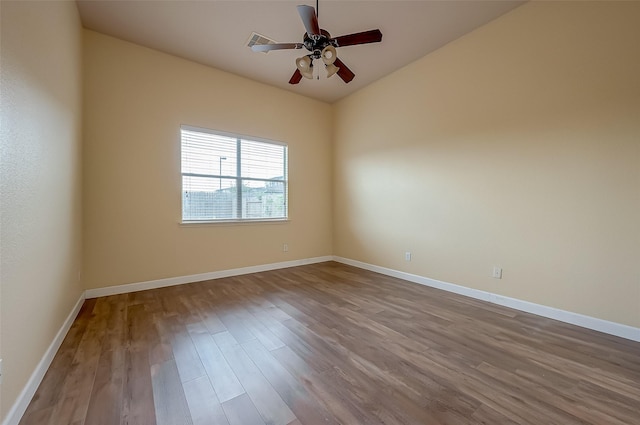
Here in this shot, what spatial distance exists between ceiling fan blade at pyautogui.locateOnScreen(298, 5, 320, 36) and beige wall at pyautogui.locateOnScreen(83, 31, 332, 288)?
234 centimetres

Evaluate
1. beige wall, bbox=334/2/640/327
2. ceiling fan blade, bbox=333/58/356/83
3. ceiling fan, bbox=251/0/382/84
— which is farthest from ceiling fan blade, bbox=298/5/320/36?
beige wall, bbox=334/2/640/327

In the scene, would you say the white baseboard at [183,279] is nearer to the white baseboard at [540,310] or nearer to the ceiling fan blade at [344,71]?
the white baseboard at [540,310]

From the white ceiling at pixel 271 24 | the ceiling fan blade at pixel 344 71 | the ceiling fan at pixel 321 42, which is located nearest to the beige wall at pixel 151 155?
the white ceiling at pixel 271 24

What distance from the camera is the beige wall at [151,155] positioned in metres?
3.07

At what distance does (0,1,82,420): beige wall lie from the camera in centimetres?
126

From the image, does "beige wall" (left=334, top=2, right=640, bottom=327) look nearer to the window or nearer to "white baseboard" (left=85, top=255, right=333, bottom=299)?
"white baseboard" (left=85, top=255, right=333, bottom=299)

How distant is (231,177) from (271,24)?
214 cm

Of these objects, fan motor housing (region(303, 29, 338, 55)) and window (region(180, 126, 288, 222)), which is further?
window (region(180, 126, 288, 222))

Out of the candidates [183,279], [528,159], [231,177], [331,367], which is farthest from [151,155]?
[528,159]

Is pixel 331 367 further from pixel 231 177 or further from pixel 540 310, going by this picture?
pixel 231 177

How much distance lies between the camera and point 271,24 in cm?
287

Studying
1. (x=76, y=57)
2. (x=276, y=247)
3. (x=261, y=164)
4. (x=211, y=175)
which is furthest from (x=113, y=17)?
(x=276, y=247)

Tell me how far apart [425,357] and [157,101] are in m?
4.20

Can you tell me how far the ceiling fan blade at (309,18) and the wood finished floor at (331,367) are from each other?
251cm
